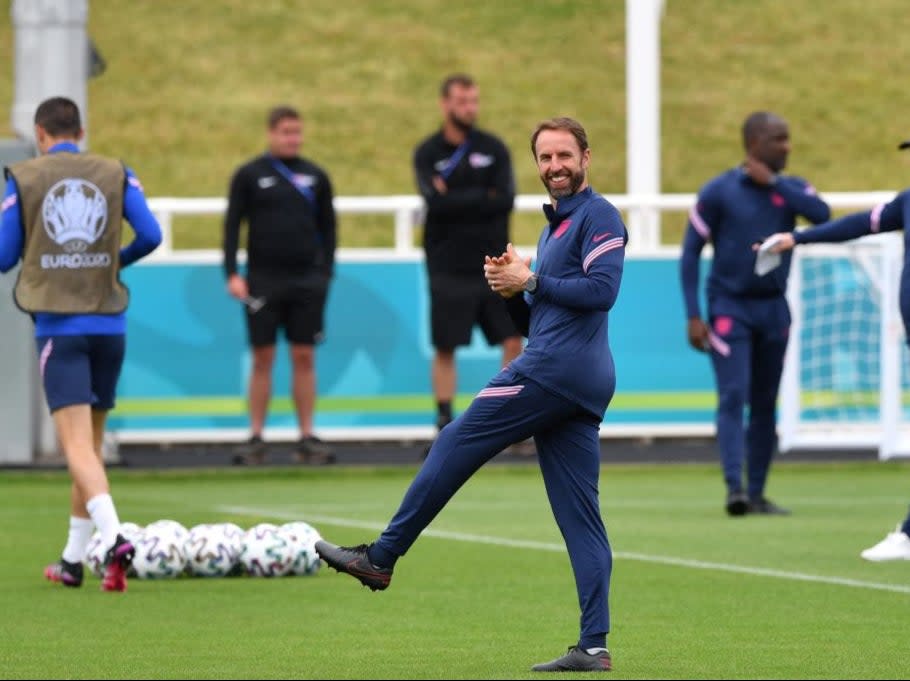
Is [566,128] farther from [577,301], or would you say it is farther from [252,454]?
[252,454]

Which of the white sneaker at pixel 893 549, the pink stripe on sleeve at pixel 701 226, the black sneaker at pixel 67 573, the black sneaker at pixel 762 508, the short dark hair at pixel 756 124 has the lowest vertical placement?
the black sneaker at pixel 762 508

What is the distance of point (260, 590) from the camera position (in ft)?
36.5

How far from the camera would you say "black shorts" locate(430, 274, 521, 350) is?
58.8 ft

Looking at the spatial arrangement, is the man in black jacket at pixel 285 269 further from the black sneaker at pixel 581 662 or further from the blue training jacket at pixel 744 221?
the black sneaker at pixel 581 662

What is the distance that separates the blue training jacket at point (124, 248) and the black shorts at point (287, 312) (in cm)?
683

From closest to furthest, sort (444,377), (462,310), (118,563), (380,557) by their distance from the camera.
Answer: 1. (380,557)
2. (118,563)
3. (462,310)
4. (444,377)

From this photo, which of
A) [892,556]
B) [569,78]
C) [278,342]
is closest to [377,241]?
[569,78]

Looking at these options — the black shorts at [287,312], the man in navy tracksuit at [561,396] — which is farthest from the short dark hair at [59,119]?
the black shorts at [287,312]

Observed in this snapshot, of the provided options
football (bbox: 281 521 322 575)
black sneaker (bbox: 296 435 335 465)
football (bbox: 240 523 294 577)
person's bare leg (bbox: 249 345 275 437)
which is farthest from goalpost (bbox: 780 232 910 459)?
football (bbox: 240 523 294 577)

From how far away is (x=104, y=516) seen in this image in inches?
431

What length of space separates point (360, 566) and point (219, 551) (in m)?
3.21

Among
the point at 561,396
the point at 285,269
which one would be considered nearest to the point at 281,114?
the point at 285,269

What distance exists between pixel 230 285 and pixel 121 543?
729cm

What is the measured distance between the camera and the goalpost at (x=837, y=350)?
748 inches
